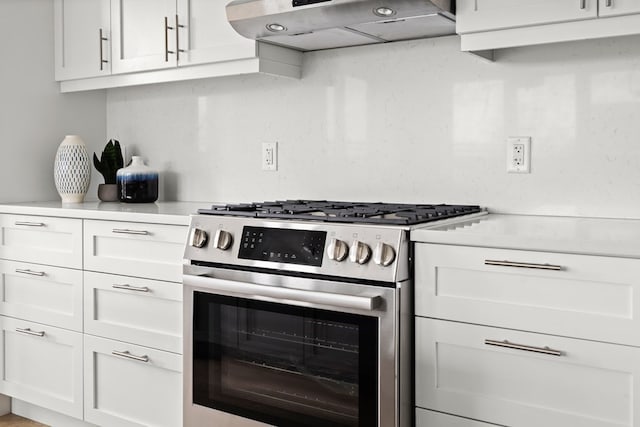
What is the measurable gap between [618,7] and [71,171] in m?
2.29

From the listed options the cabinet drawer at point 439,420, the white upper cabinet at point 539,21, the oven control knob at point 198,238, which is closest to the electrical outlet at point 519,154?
the white upper cabinet at point 539,21

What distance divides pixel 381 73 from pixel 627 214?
39.3 inches

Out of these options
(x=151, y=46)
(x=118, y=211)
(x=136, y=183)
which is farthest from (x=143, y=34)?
(x=118, y=211)

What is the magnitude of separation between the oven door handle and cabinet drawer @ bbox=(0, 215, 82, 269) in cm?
70

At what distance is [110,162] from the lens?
3.23 meters

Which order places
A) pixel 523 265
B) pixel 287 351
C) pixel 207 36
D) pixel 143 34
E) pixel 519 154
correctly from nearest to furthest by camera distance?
1. pixel 523 265
2. pixel 287 351
3. pixel 519 154
4. pixel 207 36
5. pixel 143 34

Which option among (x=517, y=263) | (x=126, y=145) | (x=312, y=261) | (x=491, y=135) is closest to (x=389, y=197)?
(x=491, y=135)

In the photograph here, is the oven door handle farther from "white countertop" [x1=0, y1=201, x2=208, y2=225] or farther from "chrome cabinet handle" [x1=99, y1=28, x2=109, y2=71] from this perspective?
"chrome cabinet handle" [x1=99, y1=28, x2=109, y2=71]

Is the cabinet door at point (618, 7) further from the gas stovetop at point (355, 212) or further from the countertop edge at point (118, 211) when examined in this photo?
the countertop edge at point (118, 211)

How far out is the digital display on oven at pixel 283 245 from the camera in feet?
6.39

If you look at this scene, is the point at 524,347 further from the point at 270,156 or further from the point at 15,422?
the point at 15,422

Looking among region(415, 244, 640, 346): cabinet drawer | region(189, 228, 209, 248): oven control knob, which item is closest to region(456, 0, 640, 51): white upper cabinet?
region(415, 244, 640, 346): cabinet drawer

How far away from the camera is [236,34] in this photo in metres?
2.56

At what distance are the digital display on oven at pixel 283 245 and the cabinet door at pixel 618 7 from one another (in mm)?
952
